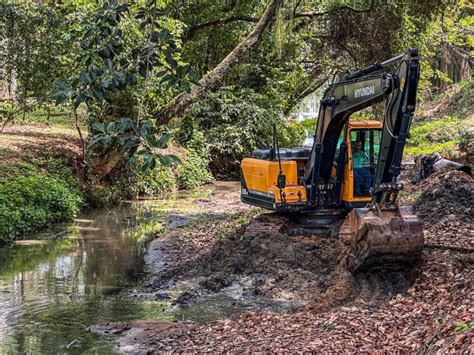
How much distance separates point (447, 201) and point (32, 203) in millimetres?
10080

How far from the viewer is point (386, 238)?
9820 millimetres

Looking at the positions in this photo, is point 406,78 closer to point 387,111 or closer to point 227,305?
point 387,111

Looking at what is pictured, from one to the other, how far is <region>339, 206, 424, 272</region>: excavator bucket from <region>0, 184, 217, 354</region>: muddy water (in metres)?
3.08

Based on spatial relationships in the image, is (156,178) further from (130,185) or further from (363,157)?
(363,157)

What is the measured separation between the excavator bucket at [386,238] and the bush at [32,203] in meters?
8.95

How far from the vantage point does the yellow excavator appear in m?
9.86

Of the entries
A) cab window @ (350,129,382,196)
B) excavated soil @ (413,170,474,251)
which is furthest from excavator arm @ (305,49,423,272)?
cab window @ (350,129,382,196)

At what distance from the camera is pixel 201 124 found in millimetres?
30656

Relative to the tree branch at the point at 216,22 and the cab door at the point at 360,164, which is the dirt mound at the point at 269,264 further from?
the tree branch at the point at 216,22

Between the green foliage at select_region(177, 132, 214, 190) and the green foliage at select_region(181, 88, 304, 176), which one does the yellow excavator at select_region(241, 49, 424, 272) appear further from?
the green foliage at select_region(181, 88, 304, 176)

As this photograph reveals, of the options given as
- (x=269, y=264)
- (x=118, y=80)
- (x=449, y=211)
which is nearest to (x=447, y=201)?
(x=449, y=211)

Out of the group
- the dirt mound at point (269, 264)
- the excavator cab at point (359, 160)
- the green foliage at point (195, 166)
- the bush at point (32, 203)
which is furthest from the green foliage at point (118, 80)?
the green foliage at point (195, 166)

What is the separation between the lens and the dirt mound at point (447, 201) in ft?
45.8

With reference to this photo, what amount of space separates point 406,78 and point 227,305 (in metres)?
4.28
